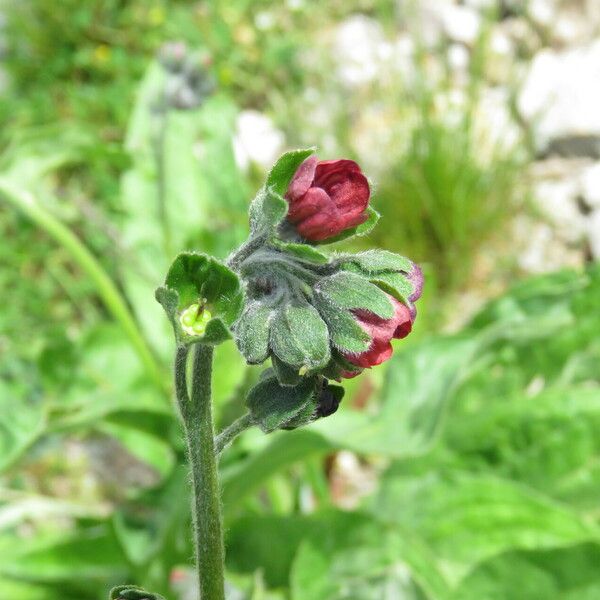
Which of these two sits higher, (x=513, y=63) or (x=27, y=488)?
(x=513, y=63)

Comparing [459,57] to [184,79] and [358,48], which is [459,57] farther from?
[184,79]

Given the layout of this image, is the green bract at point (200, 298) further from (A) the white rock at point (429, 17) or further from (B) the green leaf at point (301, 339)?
(A) the white rock at point (429, 17)

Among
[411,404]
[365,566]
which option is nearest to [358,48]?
Answer: [411,404]

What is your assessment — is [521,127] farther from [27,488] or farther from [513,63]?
[27,488]

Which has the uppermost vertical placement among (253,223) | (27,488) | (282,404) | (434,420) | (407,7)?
(407,7)

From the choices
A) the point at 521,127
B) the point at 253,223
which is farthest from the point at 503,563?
the point at 521,127

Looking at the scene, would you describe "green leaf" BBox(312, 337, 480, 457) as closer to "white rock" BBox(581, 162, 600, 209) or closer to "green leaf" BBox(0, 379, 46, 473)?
"green leaf" BBox(0, 379, 46, 473)
